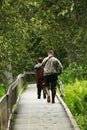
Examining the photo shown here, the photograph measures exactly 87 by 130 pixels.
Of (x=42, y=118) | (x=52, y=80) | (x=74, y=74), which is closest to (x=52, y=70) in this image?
(x=52, y=80)

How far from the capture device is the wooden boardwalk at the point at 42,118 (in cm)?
1380

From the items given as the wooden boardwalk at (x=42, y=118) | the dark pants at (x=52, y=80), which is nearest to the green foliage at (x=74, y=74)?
the dark pants at (x=52, y=80)

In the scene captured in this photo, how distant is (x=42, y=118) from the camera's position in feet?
51.3

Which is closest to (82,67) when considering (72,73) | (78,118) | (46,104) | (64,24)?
(72,73)

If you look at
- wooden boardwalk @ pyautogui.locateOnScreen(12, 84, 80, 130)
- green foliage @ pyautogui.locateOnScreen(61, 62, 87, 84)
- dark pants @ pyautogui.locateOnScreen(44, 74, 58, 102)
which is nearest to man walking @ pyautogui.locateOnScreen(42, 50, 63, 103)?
dark pants @ pyautogui.locateOnScreen(44, 74, 58, 102)

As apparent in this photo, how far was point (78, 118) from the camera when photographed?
50.8 feet

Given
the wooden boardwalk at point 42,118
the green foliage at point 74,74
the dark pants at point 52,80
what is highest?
the dark pants at point 52,80

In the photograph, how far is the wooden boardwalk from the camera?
543 inches

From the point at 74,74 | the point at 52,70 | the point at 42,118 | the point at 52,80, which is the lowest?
the point at 74,74

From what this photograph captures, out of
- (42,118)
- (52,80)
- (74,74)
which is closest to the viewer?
(42,118)

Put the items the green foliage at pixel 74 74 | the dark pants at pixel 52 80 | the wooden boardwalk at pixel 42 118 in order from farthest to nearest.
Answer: the green foliage at pixel 74 74, the dark pants at pixel 52 80, the wooden boardwalk at pixel 42 118

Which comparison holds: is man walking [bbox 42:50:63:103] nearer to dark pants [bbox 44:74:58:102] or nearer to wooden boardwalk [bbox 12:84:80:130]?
dark pants [bbox 44:74:58:102]

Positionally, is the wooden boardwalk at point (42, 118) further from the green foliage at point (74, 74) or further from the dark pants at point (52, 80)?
the green foliage at point (74, 74)

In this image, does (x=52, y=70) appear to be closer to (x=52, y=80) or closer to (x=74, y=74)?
(x=52, y=80)
